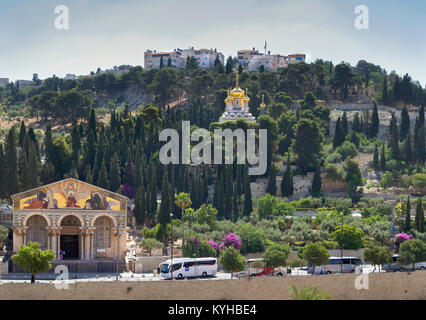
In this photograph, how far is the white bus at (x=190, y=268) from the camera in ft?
157

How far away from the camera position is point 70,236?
5425cm

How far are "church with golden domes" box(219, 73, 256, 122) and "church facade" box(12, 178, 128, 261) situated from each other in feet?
96.8

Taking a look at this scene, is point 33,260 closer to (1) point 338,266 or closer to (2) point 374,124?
(1) point 338,266

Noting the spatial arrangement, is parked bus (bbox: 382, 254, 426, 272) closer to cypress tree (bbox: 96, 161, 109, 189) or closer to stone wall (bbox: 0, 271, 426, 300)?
stone wall (bbox: 0, 271, 426, 300)

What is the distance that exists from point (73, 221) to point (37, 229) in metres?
2.37

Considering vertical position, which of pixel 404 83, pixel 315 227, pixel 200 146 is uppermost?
pixel 404 83

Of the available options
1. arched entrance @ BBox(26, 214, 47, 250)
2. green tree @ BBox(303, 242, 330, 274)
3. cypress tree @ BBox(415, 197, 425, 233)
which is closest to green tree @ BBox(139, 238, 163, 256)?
arched entrance @ BBox(26, 214, 47, 250)

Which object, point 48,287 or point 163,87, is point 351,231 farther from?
point 163,87

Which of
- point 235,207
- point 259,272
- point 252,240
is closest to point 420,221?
point 252,240

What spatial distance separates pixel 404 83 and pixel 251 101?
18.6 meters

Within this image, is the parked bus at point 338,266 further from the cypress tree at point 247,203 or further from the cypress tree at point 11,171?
the cypress tree at point 11,171

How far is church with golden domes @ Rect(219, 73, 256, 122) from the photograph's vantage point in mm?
82125

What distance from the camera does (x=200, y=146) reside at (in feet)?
237
